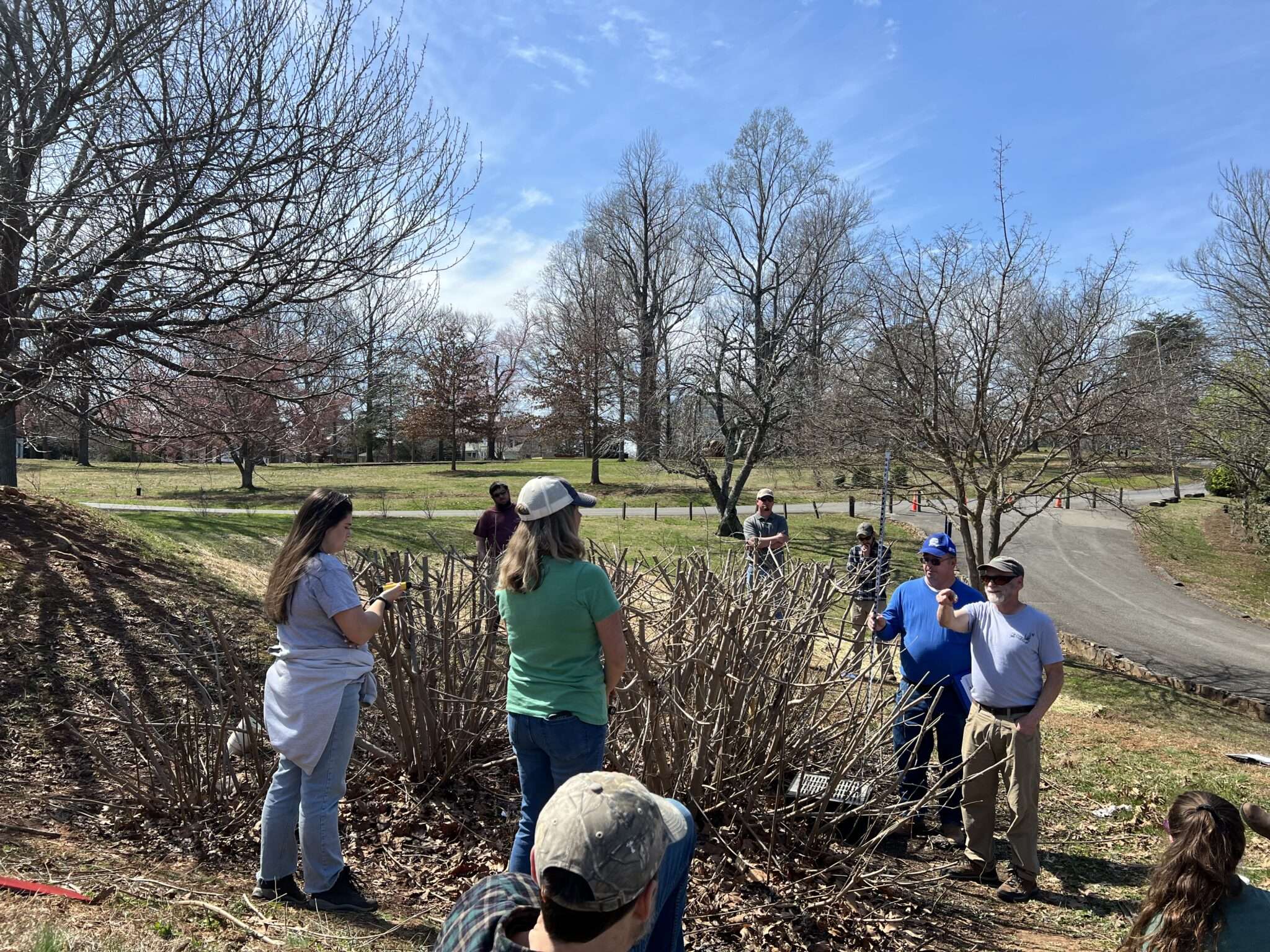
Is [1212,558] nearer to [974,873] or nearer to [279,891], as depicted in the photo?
[974,873]

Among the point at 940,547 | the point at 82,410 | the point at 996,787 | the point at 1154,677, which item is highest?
the point at 82,410

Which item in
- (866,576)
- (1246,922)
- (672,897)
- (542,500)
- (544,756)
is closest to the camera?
(672,897)

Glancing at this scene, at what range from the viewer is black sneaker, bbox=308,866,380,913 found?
10.6 feet

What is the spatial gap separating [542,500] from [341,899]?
5.99 feet

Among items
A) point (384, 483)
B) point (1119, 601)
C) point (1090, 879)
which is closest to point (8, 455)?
point (1090, 879)

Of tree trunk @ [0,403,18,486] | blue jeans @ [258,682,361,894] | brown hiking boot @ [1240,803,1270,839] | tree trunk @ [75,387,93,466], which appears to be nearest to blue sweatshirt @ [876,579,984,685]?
brown hiking boot @ [1240,803,1270,839]

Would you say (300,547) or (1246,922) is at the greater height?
(300,547)

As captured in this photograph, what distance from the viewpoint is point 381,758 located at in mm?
4473

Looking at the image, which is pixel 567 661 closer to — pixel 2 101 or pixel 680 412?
pixel 2 101

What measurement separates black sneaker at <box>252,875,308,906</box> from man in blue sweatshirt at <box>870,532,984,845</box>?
2.99 metres

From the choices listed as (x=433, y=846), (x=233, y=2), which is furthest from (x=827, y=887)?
(x=233, y=2)

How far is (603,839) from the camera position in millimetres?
1381

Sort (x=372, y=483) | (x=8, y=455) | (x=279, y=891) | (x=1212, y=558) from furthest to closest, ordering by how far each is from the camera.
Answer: (x=372, y=483), (x=1212, y=558), (x=8, y=455), (x=279, y=891)

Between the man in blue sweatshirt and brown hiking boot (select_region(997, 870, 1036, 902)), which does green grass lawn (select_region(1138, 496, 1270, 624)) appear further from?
brown hiking boot (select_region(997, 870, 1036, 902))
